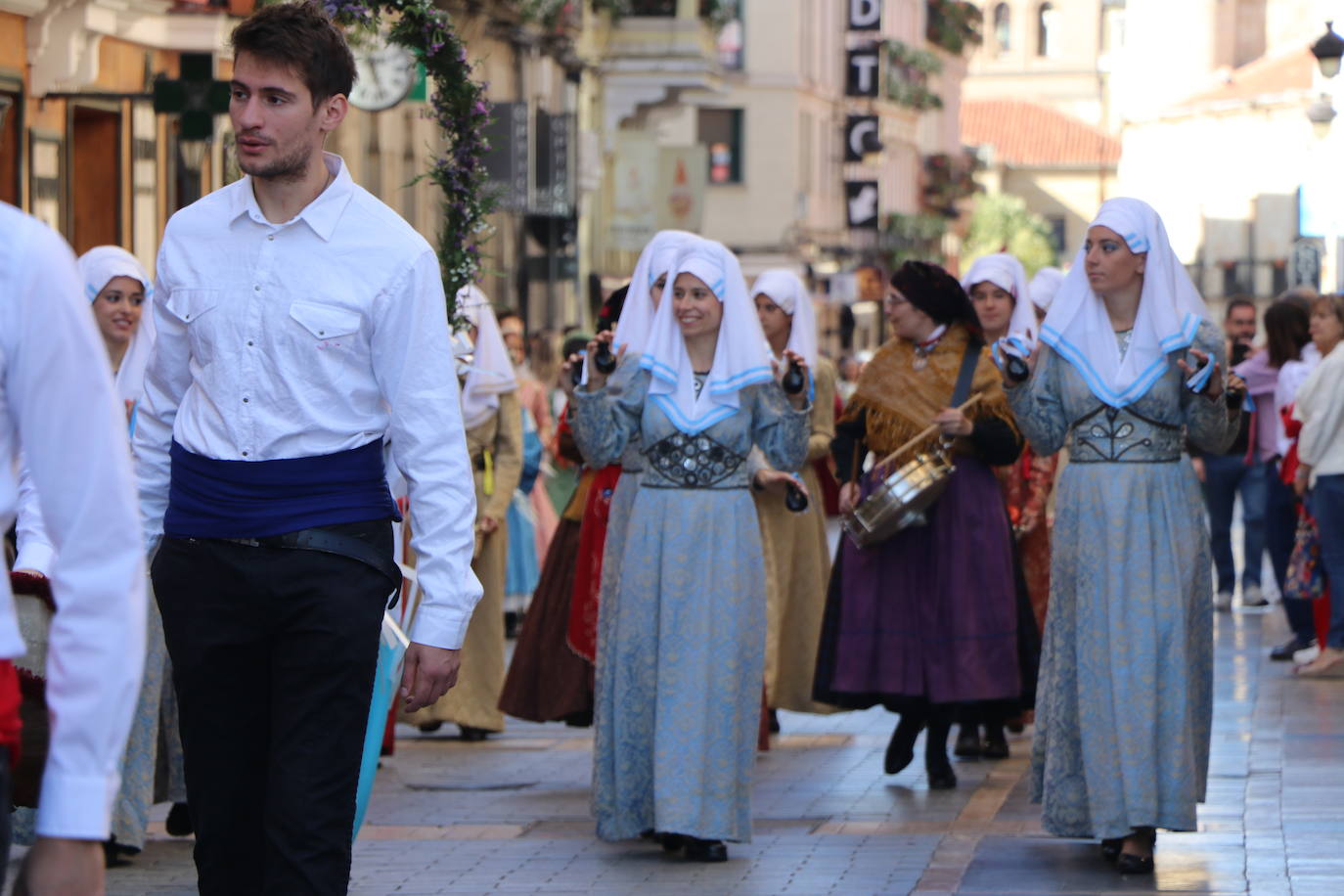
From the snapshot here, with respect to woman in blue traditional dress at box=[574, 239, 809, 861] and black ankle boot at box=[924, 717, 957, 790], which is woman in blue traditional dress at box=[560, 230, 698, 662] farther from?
black ankle boot at box=[924, 717, 957, 790]

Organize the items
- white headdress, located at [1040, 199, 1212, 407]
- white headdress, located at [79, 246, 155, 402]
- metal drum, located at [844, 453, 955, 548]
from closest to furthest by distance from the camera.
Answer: white headdress, located at [1040, 199, 1212, 407], white headdress, located at [79, 246, 155, 402], metal drum, located at [844, 453, 955, 548]

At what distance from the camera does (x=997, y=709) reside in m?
10.1

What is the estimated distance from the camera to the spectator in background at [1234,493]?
55.0 feet

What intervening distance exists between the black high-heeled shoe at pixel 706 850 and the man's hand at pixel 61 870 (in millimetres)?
5238

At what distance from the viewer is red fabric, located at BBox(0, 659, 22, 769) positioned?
10.1 feet

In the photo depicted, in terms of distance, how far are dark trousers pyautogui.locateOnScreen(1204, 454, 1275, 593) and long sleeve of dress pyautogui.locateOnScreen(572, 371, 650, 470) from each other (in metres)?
8.65

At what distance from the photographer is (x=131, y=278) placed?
8.55m

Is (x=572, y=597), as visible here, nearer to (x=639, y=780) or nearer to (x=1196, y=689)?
(x=639, y=780)

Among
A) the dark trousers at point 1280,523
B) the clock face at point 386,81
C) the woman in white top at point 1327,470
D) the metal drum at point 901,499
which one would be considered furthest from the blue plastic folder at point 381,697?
the clock face at point 386,81

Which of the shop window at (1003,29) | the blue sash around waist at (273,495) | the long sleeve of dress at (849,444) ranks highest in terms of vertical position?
the shop window at (1003,29)

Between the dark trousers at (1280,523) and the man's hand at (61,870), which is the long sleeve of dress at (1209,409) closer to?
the man's hand at (61,870)

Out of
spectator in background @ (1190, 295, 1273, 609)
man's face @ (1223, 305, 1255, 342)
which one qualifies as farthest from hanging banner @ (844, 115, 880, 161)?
man's face @ (1223, 305, 1255, 342)

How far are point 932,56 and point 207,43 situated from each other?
46202 mm

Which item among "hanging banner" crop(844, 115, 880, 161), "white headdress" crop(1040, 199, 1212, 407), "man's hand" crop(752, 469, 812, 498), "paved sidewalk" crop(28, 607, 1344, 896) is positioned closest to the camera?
"paved sidewalk" crop(28, 607, 1344, 896)
